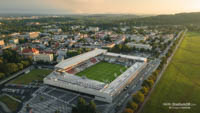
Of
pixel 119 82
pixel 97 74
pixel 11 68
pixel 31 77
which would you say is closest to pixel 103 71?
pixel 97 74

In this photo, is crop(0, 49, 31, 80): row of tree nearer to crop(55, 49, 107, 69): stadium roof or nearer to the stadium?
the stadium

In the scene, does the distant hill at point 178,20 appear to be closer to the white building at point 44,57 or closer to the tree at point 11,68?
the white building at point 44,57

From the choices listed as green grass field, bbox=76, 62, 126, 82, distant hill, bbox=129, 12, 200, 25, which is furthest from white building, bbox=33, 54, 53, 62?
distant hill, bbox=129, 12, 200, 25

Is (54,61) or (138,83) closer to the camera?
(138,83)

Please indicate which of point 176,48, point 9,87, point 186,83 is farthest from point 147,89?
point 176,48

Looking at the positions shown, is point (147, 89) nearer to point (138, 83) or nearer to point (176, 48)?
point (138, 83)

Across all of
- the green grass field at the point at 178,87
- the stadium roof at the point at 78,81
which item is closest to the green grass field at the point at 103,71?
the stadium roof at the point at 78,81
